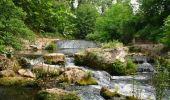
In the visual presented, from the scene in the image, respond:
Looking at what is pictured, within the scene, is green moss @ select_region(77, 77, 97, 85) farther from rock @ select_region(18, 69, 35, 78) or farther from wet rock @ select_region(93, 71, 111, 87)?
rock @ select_region(18, 69, 35, 78)

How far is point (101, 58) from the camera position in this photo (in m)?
22.0

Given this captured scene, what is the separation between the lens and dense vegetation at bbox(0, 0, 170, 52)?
625 centimetres

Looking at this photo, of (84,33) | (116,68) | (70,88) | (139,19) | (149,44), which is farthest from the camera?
(84,33)

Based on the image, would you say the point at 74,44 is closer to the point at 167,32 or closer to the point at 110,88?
the point at 167,32

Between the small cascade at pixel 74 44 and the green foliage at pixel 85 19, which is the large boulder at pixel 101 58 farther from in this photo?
the green foliage at pixel 85 19

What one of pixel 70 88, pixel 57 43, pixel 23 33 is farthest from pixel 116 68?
pixel 57 43

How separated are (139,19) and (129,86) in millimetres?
20555

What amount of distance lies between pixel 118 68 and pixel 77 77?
4234 mm

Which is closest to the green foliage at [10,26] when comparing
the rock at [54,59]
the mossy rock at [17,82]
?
the mossy rock at [17,82]

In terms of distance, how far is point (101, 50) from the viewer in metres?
22.7

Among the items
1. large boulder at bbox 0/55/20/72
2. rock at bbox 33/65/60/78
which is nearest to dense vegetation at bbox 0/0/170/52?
rock at bbox 33/65/60/78

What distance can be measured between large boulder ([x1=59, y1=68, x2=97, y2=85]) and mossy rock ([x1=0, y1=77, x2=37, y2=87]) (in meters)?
1.64

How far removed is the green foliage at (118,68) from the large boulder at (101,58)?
0.69ft

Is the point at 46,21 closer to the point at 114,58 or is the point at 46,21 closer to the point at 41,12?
the point at 41,12
